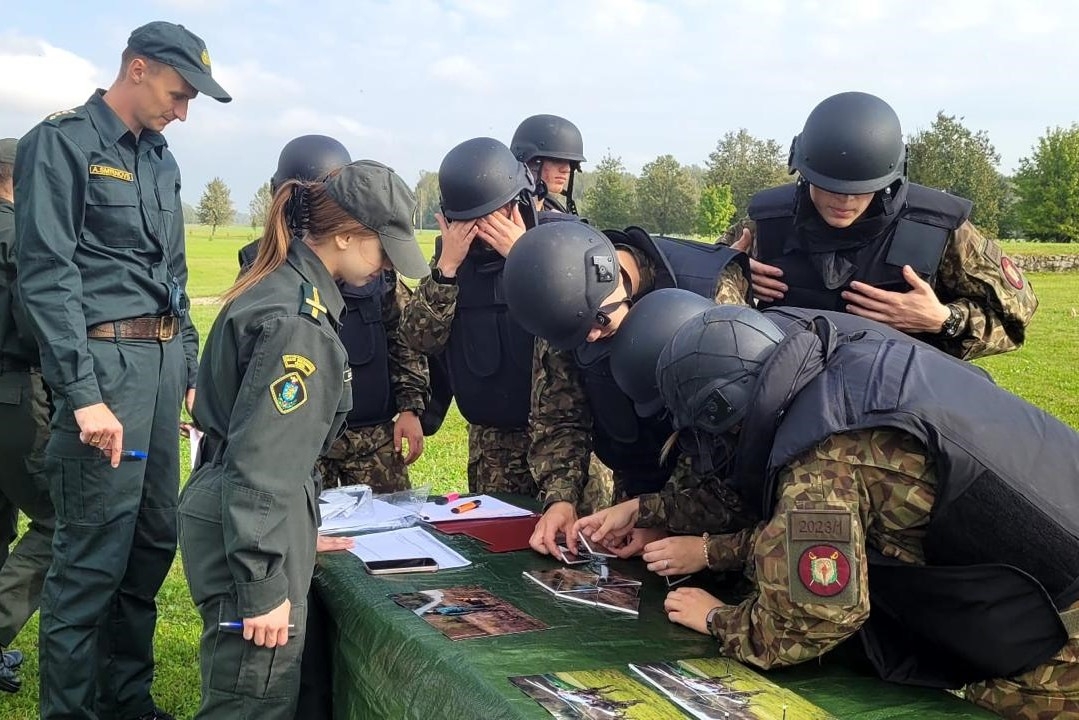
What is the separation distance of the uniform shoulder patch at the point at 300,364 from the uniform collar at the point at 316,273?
A: 0.18m

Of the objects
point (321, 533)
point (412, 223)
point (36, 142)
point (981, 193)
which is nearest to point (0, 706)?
point (321, 533)

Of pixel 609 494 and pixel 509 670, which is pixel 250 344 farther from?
pixel 609 494

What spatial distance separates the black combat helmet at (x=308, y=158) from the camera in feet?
12.0

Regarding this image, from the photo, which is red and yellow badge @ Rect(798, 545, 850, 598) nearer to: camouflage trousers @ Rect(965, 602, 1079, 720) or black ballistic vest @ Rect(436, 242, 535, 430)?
camouflage trousers @ Rect(965, 602, 1079, 720)

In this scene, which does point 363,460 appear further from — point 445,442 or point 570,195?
point 445,442

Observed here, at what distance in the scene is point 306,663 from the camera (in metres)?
2.33

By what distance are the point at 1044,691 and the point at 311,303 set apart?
1638 millimetres

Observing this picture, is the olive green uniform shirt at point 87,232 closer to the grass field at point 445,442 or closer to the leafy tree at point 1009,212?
the grass field at point 445,442

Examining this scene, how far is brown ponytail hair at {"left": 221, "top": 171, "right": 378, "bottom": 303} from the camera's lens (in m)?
2.11

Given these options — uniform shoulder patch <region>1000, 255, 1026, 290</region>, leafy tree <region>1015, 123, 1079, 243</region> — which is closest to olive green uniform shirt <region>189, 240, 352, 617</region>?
uniform shoulder patch <region>1000, 255, 1026, 290</region>

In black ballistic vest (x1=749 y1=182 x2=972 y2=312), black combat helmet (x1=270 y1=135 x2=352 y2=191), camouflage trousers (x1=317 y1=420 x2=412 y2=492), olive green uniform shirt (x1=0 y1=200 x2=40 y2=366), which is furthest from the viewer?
black combat helmet (x1=270 y1=135 x2=352 y2=191)

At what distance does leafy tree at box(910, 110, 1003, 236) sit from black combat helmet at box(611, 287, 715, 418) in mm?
35418

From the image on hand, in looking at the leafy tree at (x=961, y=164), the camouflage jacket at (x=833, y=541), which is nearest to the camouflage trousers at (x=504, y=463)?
the camouflage jacket at (x=833, y=541)

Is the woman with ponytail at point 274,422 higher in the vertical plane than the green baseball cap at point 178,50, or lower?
lower
